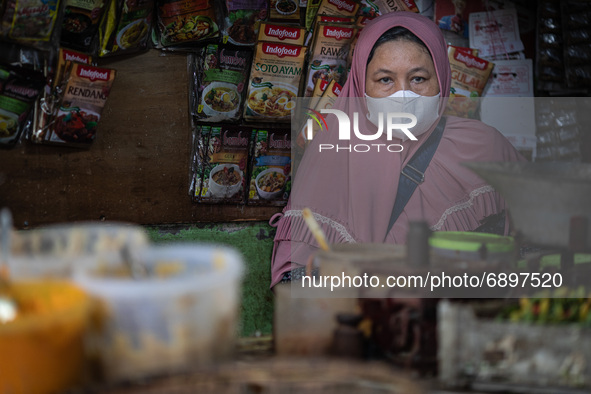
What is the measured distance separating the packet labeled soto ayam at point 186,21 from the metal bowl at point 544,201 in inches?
62.7

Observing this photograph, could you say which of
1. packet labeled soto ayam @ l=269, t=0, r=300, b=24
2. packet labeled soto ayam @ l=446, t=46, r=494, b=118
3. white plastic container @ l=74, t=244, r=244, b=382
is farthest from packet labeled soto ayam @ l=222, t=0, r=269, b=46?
white plastic container @ l=74, t=244, r=244, b=382

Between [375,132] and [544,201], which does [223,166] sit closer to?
[375,132]

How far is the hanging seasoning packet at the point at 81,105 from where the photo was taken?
7.41 feet

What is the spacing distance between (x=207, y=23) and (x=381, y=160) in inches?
37.5

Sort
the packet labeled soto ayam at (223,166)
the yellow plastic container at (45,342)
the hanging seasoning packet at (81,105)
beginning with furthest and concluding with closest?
the packet labeled soto ayam at (223,166) < the hanging seasoning packet at (81,105) < the yellow plastic container at (45,342)

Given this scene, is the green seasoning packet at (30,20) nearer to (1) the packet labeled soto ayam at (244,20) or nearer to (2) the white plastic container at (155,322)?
(1) the packet labeled soto ayam at (244,20)

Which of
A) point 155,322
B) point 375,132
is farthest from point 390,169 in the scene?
point 155,322

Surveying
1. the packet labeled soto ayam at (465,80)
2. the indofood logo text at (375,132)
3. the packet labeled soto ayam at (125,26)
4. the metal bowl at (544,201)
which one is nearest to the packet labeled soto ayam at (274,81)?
the indofood logo text at (375,132)

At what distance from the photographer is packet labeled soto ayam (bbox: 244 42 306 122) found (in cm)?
258

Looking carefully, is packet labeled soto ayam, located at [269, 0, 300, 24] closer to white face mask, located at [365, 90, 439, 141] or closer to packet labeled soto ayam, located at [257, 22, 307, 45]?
packet labeled soto ayam, located at [257, 22, 307, 45]

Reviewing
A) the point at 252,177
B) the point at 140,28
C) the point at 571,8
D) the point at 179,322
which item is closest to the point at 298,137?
the point at 252,177

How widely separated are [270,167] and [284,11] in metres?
0.71

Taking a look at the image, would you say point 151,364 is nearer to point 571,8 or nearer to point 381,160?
point 381,160

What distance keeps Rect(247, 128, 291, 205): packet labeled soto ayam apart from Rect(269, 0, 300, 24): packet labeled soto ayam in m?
0.50
